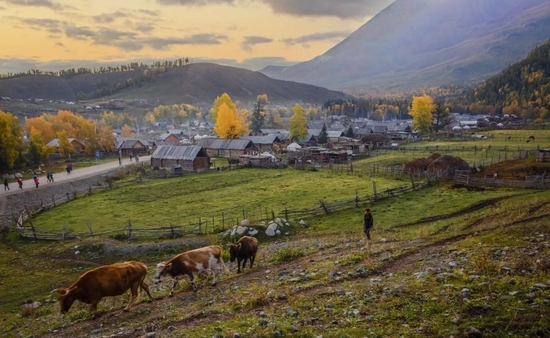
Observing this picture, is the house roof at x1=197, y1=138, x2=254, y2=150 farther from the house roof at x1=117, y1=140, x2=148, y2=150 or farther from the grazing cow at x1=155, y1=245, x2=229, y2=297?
the grazing cow at x1=155, y1=245, x2=229, y2=297

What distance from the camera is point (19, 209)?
133ft

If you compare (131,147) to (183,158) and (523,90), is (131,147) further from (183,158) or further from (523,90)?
(523,90)

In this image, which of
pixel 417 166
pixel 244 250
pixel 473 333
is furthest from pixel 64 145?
pixel 473 333

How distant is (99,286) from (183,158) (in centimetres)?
5752

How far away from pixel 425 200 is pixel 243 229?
1770cm

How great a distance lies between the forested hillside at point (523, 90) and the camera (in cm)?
15212

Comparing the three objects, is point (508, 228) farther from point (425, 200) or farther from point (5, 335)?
point (5, 335)

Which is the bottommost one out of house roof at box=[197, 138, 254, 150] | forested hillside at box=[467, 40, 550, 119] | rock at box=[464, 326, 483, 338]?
rock at box=[464, 326, 483, 338]

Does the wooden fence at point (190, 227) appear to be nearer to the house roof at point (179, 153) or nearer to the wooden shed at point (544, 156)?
the wooden shed at point (544, 156)

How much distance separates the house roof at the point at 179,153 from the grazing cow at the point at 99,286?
182ft

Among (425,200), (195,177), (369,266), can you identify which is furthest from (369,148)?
(369,266)

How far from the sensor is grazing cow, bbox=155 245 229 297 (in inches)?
575

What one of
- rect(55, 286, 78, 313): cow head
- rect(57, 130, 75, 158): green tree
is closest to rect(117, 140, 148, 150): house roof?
rect(57, 130, 75, 158): green tree

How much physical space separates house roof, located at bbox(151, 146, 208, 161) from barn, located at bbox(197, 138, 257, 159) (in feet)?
44.7
